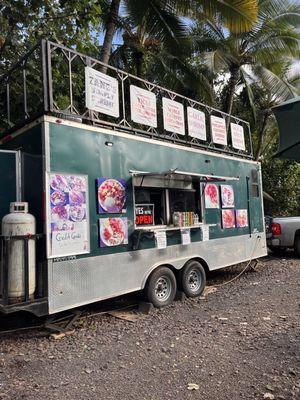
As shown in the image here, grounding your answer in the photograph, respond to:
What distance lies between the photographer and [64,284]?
17.5 feet

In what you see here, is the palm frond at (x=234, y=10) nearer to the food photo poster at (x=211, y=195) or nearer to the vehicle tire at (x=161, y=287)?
the food photo poster at (x=211, y=195)

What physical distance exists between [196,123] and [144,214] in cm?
290

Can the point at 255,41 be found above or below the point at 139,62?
above

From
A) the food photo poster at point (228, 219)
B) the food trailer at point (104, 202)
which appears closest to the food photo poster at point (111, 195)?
the food trailer at point (104, 202)

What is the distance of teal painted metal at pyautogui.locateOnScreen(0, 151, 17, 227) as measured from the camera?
5.59 metres

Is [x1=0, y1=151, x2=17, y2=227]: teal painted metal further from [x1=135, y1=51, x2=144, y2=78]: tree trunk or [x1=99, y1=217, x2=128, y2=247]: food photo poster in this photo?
[x1=135, y1=51, x2=144, y2=78]: tree trunk

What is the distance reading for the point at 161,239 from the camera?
6.79 metres

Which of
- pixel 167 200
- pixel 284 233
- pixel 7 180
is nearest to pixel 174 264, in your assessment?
pixel 167 200

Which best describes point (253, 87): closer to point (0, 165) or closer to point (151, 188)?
point (151, 188)

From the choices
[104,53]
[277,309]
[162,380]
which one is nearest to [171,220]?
[277,309]

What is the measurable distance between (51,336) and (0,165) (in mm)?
2494

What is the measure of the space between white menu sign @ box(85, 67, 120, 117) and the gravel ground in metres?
3.39

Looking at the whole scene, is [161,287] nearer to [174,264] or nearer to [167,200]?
[174,264]

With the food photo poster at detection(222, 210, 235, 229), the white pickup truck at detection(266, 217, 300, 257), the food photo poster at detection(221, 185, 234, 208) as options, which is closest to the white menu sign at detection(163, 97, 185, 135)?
the food photo poster at detection(221, 185, 234, 208)
